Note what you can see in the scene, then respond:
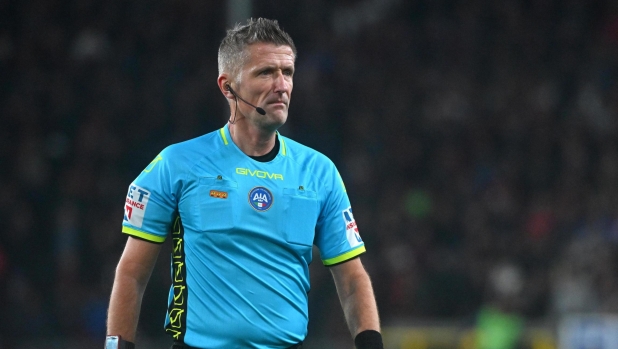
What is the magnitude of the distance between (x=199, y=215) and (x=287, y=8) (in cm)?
1097

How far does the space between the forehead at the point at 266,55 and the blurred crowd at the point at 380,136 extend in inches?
234

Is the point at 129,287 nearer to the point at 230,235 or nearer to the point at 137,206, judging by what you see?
the point at 137,206

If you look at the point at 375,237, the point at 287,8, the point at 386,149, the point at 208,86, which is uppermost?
the point at 287,8

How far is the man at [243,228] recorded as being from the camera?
11.5ft

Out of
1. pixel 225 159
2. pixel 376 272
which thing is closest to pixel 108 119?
pixel 376 272

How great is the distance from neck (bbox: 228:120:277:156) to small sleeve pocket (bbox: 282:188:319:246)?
0.21 metres

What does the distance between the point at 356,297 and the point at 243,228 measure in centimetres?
54

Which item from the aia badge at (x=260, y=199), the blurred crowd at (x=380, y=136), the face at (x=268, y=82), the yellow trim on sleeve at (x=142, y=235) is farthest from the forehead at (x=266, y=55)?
the blurred crowd at (x=380, y=136)

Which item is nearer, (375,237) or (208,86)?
(375,237)

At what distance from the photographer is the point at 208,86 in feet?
40.8

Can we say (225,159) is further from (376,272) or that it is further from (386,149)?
(386,149)

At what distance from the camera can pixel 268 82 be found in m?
3.67

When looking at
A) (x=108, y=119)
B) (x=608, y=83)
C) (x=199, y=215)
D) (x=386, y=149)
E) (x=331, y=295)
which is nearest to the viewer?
(x=199, y=215)

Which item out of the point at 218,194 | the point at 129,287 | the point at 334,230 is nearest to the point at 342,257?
the point at 334,230
